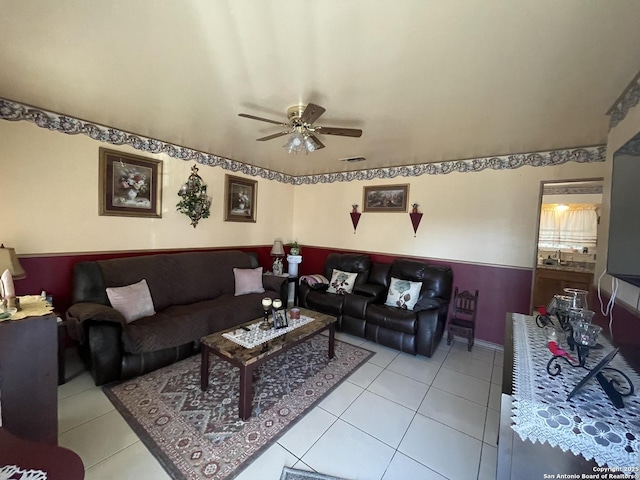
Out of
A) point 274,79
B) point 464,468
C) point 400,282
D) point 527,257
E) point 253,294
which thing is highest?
point 274,79

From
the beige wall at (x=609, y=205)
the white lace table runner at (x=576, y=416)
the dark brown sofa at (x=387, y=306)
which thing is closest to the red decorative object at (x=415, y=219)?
the dark brown sofa at (x=387, y=306)

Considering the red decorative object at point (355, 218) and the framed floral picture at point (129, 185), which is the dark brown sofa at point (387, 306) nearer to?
the red decorative object at point (355, 218)

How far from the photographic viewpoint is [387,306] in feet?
10.7

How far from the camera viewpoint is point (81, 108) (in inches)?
91.6

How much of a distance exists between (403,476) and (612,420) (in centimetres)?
111

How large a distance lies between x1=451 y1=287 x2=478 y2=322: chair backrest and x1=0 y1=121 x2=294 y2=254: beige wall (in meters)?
3.68

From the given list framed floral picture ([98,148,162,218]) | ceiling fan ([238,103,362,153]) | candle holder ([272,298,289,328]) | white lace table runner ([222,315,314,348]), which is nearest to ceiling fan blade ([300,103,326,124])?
ceiling fan ([238,103,362,153])

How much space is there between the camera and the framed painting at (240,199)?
3.96m

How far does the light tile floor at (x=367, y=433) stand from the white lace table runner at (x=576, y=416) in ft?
3.03

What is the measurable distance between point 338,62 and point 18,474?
224cm

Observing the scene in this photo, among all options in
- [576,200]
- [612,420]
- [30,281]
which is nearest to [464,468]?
[612,420]

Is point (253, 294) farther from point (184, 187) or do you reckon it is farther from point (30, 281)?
point (30, 281)

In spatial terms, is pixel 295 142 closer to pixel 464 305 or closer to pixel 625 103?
pixel 625 103

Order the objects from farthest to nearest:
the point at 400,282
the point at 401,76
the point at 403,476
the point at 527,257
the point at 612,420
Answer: the point at 400,282
the point at 527,257
the point at 401,76
the point at 403,476
the point at 612,420
